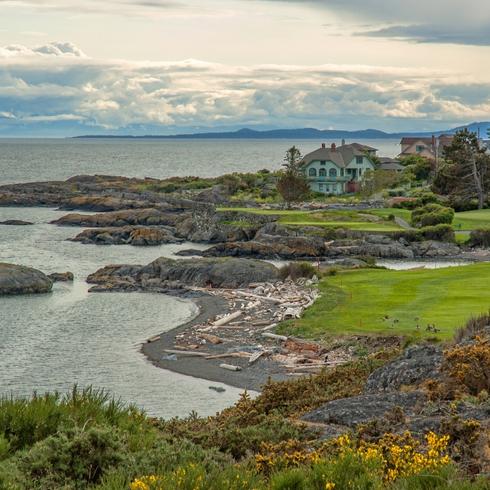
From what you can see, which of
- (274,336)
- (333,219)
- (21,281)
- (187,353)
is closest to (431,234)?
(333,219)

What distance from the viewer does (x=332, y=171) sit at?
11162 centimetres

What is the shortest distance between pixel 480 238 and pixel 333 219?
15484mm

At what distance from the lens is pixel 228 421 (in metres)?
14.7

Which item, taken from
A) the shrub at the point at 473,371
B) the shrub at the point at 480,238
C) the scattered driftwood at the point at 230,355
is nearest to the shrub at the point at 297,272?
the scattered driftwood at the point at 230,355

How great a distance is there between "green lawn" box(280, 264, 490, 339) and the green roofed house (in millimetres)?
64068

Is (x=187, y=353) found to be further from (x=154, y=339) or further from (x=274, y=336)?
(x=154, y=339)

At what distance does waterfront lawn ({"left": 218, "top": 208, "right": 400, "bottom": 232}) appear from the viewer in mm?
74750

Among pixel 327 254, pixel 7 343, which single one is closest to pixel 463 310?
pixel 7 343

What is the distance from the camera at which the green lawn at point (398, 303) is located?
31.9 m

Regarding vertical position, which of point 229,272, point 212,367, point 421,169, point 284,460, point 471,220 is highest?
point 284,460

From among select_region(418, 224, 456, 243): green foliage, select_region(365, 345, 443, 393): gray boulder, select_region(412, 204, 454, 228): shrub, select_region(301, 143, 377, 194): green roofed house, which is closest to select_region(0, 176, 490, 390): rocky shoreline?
select_region(418, 224, 456, 243): green foliage

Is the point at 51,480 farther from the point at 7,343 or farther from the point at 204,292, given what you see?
the point at 204,292

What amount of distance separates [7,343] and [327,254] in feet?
110

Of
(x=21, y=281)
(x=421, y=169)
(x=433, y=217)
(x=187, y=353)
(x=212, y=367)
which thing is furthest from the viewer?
(x=421, y=169)
